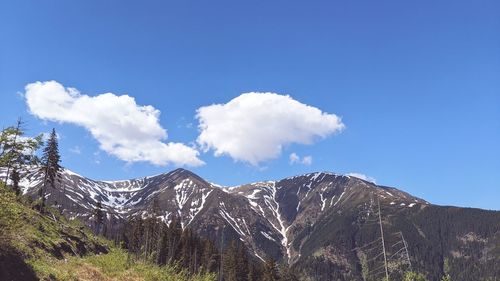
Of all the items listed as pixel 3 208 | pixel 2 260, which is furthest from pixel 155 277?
pixel 3 208

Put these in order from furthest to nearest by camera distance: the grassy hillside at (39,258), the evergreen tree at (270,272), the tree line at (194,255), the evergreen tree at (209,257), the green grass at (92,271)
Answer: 1. the evergreen tree at (209,257)
2. the tree line at (194,255)
3. the evergreen tree at (270,272)
4. the green grass at (92,271)
5. the grassy hillside at (39,258)

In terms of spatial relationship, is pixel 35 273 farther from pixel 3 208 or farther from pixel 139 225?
pixel 139 225

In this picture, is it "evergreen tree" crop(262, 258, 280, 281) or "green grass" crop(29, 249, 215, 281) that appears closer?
"green grass" crop(29, 249, 215, 281)

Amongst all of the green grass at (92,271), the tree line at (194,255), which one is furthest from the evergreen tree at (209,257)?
the green grass at (92,271)

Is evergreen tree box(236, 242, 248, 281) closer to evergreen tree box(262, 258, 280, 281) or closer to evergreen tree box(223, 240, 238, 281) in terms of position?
evergreen tree box(223, 240, 238, 281)

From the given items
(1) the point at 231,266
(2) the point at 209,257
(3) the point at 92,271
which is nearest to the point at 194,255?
(2) the point at 209,257

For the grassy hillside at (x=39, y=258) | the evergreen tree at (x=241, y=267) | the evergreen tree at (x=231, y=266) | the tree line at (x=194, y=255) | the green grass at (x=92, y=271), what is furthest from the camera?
the evergreen tree at (x=241, y=267)

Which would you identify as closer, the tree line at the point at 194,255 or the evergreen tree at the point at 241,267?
the tree line at the point at 194,255

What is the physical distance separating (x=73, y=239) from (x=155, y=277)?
63.2ft

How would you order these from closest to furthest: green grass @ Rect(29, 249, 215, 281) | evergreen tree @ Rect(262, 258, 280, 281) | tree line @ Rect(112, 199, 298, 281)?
green grass @ Rect(29, 249, 215, 281), evergreen tree @ Rect(262, 258, 280, 281), tree line @ Rect(112, 199, 298, 281)

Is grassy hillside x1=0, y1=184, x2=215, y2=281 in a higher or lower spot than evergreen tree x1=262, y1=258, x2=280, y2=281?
higher

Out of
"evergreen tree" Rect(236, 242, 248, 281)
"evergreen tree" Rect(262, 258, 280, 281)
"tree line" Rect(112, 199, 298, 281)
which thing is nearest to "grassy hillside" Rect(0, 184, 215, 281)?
"tree line" Rect(112, 199, 298, 281)

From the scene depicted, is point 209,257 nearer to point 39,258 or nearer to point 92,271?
point 92,271

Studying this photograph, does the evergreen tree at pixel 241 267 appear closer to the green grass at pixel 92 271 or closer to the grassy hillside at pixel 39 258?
the grassy hillside at pixel 39 258
